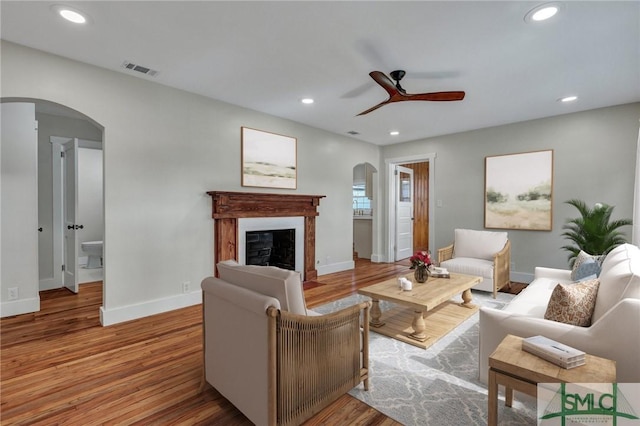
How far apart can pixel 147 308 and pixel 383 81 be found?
3446 millimetres

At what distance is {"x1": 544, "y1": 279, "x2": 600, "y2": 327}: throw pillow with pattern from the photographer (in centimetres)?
176

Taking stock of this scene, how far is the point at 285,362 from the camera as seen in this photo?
1.54 metres

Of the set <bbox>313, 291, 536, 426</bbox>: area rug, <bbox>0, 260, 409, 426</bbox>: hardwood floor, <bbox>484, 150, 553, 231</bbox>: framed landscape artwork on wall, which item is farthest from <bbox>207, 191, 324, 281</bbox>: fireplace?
<bbox>484, 150, 553, 231</bbox>: framed landscape artwork on wall

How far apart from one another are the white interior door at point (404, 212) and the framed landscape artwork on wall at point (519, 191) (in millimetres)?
1985

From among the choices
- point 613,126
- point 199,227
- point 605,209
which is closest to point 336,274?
point 199,227

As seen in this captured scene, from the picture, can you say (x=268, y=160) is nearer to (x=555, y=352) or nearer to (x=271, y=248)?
(x=271, y=248)

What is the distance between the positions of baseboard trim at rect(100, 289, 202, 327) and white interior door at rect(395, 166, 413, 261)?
4633 mm

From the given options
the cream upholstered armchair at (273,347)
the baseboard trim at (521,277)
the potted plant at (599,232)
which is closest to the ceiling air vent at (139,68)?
the cream upholstered armchair at (273,347)

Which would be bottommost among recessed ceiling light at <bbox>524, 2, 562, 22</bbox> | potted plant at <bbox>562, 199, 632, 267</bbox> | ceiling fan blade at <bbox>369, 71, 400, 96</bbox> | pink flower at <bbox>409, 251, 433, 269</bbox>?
pink flower at <bbox>409, 251, 433, 269</bbox>

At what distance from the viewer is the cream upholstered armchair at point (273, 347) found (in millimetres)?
1520

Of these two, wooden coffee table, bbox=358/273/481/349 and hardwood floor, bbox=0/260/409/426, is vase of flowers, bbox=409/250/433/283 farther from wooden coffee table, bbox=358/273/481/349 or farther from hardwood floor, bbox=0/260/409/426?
hardwood floor, bbox=0/260/409/426

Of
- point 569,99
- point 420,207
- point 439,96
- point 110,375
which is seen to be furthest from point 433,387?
point 420,207

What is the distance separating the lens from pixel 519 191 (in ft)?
16.1

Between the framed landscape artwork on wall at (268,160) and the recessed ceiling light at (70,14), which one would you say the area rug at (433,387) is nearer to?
the framed landscape artwork on wall at (268,160)
